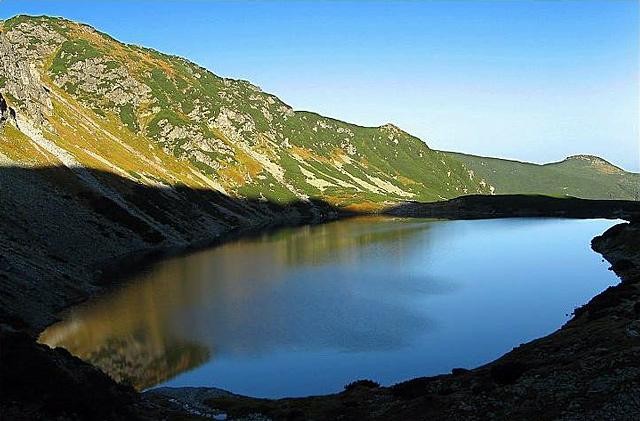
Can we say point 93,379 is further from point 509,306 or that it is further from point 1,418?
point 509,306

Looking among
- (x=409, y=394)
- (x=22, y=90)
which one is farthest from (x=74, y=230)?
(x=22, y=90)

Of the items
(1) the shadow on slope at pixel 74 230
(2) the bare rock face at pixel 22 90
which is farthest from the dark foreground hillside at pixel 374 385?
(2) the bare rock face at pixel 22 90

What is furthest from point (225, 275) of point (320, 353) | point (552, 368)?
point (552, 368)

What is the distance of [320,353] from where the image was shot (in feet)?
180

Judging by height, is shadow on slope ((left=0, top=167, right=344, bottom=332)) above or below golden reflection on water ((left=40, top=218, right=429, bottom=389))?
above

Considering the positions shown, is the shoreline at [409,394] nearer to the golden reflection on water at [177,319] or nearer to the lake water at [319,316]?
the lake water at [319,316]

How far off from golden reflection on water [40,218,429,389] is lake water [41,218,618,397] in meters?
0.21

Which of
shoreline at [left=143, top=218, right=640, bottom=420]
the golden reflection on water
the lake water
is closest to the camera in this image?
shoreline at [left=143, top=218, right=640, bottom=420]

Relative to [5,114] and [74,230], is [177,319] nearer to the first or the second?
[74,230]

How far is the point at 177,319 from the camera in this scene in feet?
227

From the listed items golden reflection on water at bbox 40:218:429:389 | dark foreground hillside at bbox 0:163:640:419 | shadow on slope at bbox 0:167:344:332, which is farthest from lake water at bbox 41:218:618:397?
dark foreground hillside at bbox 0:163:640:419

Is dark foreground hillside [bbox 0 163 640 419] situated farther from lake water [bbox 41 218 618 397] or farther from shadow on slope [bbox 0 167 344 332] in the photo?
lake water [bbox 41 218 618 397]

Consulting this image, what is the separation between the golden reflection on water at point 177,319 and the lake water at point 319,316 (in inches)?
8.3

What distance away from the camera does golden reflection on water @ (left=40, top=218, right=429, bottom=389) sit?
55550 millimetres
